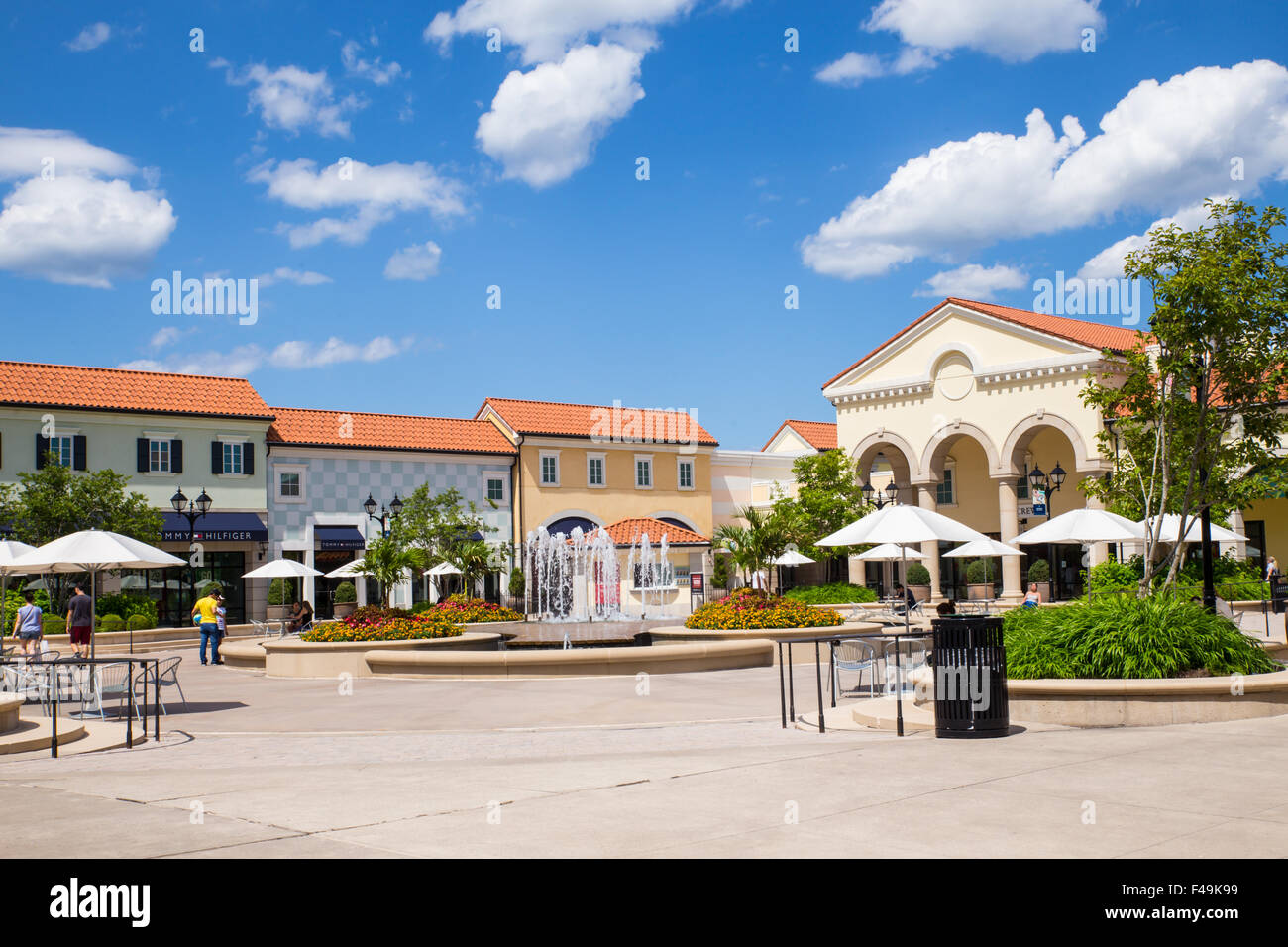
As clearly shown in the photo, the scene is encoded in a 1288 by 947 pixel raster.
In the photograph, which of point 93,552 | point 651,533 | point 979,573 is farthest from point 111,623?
point 979,573

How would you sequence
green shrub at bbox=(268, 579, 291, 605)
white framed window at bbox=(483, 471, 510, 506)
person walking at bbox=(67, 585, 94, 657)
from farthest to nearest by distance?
white framed window at bbox=(483, 471, 510, 506)
green shrub at bbox=(268, 579, 291, 605)
person walking at bbox=(67, 585, 94, 657)

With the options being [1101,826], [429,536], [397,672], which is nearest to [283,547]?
[429,536]

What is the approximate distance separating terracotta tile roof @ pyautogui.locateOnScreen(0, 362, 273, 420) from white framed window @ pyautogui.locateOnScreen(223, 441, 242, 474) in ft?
3.66

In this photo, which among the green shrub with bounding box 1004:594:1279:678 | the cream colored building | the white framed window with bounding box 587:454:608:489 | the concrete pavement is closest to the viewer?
the concrete pavement

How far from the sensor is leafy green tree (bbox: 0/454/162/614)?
3412 centimetres

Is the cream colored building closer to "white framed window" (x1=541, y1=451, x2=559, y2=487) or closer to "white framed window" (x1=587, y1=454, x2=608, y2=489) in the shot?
"white framed window" (x1=587, y1=454, x2=608, y2=489)

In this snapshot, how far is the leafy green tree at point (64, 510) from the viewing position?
34125 millimetres

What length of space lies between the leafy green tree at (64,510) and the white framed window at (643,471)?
22192mm

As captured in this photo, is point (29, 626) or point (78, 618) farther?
point (78, 618)

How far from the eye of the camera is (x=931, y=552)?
42875 millimetres

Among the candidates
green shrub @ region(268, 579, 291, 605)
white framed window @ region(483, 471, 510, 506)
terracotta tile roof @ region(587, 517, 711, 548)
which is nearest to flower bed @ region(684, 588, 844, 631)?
terracotta tile roof @ region(587, 517, 711, 548)

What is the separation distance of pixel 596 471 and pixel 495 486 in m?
4.75

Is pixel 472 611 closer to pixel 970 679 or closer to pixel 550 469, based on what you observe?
pixel 970 679

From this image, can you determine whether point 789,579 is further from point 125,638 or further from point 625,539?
point 125,638
